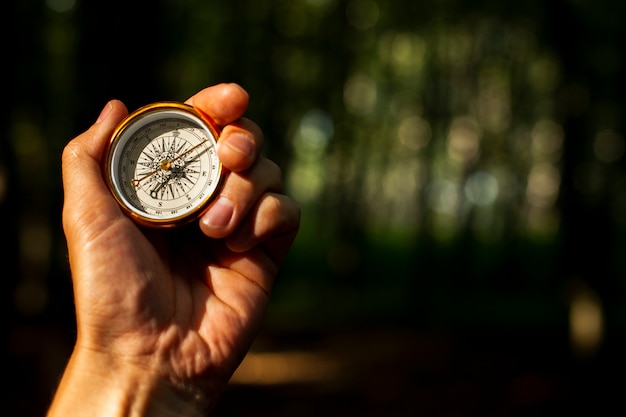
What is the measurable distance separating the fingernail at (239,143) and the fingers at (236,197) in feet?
0.28

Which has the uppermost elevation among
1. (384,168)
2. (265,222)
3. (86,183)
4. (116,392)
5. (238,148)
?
(238,148)

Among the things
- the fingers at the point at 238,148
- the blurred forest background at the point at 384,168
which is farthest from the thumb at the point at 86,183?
the blurred forest background at the point at 384,168

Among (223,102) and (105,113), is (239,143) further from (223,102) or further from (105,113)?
(105,113)

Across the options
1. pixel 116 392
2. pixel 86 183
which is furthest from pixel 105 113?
pixel 116 392

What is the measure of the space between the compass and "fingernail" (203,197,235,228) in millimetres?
70

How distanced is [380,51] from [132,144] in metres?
20.9

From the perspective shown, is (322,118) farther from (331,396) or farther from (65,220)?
(65,220)

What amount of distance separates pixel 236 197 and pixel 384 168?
31.6m

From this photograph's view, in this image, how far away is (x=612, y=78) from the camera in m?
10.5

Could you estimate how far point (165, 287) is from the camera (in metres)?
2.60

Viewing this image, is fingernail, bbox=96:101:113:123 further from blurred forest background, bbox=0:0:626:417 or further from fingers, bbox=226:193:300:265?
blurred forest background, bbox=0:0:626:417

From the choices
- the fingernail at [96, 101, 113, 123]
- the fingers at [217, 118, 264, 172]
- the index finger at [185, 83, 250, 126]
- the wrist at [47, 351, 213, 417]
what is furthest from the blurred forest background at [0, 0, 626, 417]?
the wrist at [47, 351, 213, 417]

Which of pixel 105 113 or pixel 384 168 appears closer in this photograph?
pixel 105 113

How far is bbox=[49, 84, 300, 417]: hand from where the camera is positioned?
2457mm
